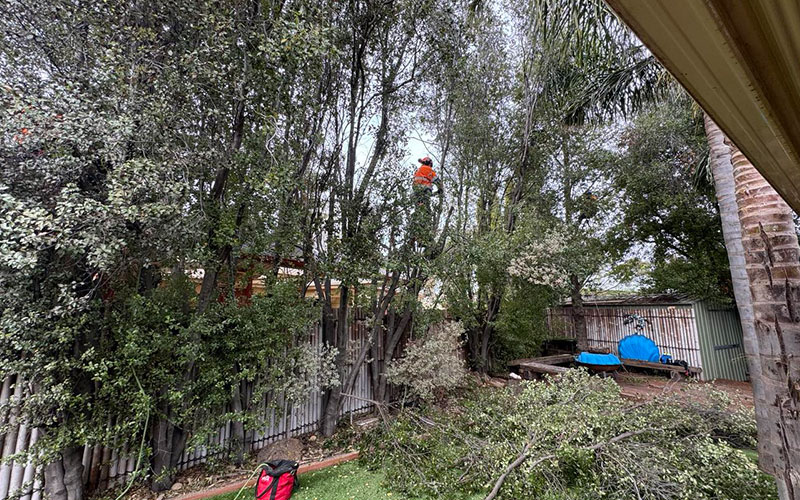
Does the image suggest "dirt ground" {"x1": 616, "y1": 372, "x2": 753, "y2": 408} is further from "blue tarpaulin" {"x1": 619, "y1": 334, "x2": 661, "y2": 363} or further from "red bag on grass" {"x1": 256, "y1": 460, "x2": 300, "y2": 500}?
"red bag on grass" {"x1": 256, "y1": 460, "x2": 300, "y2": 500}

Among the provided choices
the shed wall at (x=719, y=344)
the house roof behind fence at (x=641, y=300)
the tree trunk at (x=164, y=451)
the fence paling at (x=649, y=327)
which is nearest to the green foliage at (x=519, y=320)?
the fence paling at (x=649, y=327)

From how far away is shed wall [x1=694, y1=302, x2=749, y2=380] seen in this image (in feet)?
25.7

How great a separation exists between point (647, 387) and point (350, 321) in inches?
264

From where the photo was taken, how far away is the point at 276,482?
2.89 metres

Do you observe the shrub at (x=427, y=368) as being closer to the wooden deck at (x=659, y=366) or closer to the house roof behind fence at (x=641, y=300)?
the wooden deck at (x=659, y=366)

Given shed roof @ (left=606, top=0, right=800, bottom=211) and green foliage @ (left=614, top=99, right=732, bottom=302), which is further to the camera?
green foliage @ (left=614, top=99, right=732, bottom=302)

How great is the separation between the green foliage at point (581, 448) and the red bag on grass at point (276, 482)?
3.36ft

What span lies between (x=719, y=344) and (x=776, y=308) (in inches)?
328

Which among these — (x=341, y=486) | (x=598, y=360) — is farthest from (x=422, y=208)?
(x=598, y=360)

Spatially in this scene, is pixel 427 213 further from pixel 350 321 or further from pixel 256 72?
pixel 256 72

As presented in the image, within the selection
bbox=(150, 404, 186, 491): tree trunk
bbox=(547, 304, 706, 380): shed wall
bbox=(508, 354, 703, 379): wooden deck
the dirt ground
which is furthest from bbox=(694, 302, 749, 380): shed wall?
bbox=(150, 404, 186, 491): tree trunk

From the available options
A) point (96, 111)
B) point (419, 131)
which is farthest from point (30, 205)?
point (419, 131)

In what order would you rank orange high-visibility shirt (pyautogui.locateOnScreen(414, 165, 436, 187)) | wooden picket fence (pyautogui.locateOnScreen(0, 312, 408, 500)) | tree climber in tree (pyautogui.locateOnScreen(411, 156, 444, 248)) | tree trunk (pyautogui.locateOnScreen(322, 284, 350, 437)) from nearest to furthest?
wooden picket fence (pyautogui.locateOnScreen(0, 312, 408, 500)), tree trunk (pyautogui.locateOnScreen(322, 284, 350, 437)), tree climber in tree (pyautogui.locateOnScreen(411, 156, 444, 248)), orange high-visibility shirt (pyautogui.locateOnScreen(414, 165, 436, 187))

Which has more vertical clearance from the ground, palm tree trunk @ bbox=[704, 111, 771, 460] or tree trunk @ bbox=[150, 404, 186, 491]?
palm tree trunk @ bbox=[704, 111, 771, 460]
